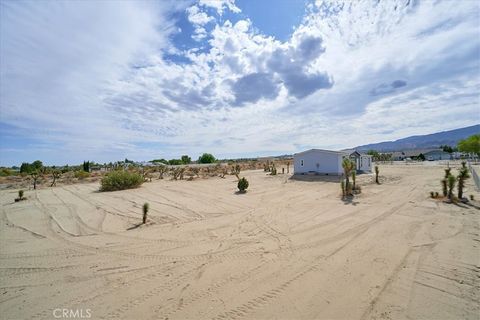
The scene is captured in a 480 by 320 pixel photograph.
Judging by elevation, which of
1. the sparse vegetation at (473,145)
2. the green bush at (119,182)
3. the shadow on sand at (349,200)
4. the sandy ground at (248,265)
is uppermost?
the sparse vegetation at (473,145)

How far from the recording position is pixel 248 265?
6.17m

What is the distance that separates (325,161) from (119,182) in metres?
21.3

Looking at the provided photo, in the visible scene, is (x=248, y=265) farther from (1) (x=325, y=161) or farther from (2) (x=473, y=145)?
(2) (x=473, y=145)

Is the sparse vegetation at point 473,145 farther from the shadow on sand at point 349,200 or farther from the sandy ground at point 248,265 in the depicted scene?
the shadow on sand at point 349,200

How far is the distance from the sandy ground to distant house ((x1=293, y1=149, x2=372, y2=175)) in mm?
15311

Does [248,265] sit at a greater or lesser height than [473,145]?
lesser

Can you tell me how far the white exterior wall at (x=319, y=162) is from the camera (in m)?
27.0

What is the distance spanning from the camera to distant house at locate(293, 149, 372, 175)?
1062 inches

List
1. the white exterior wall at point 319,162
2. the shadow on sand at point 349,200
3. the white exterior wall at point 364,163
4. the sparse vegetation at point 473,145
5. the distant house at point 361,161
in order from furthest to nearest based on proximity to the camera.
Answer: the sparse vegetation at point 473,145
the white exterior wall at point 364,163
the distant house at point 361,161
the white exterior wall at point 319,162
the shadow on sand at point 349,200

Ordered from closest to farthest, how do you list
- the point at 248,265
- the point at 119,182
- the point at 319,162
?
the point at 248,265
the point at 119,182
the point at 319,162

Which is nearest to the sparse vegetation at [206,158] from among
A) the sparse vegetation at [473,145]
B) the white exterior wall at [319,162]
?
the white exterior wall at [319,162]

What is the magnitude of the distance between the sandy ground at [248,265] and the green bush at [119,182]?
30.2ft

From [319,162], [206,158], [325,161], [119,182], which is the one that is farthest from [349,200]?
[206,158]

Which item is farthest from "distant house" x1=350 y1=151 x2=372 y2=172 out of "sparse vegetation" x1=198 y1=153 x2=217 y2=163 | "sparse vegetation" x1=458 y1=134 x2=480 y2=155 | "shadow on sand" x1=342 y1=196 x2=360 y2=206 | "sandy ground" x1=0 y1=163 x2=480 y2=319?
"sparse vegetation" x1=198 y1=153 x2=217 y2=163
